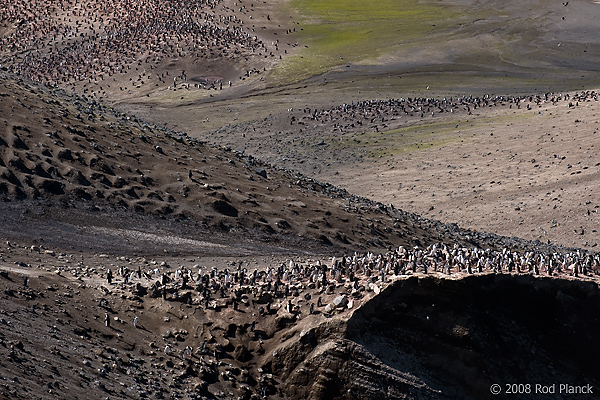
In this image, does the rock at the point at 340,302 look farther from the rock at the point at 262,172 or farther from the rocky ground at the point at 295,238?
the rock at the point at 262,172

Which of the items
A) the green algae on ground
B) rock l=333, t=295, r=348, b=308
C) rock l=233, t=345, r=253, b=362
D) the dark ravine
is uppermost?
the green algae on ground

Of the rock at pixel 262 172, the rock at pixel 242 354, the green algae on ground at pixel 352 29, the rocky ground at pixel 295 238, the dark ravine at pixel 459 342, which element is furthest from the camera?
the green algae on ground at pixel 352 29

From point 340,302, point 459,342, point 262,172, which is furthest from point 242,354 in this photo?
point 262,172

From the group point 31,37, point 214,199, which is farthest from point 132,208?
point 31,37

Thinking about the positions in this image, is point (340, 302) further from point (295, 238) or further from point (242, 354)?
point (295, 238)

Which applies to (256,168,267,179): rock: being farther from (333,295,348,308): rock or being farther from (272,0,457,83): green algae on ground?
(272,0,457,83): green algae on ground

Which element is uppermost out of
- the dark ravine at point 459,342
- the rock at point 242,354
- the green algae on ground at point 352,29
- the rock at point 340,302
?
the green algae on ground at point 352,29

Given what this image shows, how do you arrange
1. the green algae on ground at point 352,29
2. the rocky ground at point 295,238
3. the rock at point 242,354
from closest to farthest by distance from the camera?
the rocky ground at point 295,238 → the rock at point 242,354 → the green algae on ground at point 352,29

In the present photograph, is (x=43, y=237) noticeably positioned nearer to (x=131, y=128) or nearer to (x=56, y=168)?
(x=56, y=168)

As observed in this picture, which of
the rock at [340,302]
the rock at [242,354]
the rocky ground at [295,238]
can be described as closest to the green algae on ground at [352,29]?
the rocky ground at [295,238]

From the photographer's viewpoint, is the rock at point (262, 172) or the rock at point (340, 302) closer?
the rock at point (340, 302)

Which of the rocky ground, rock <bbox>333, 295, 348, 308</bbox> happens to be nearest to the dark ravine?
the rocky ground
